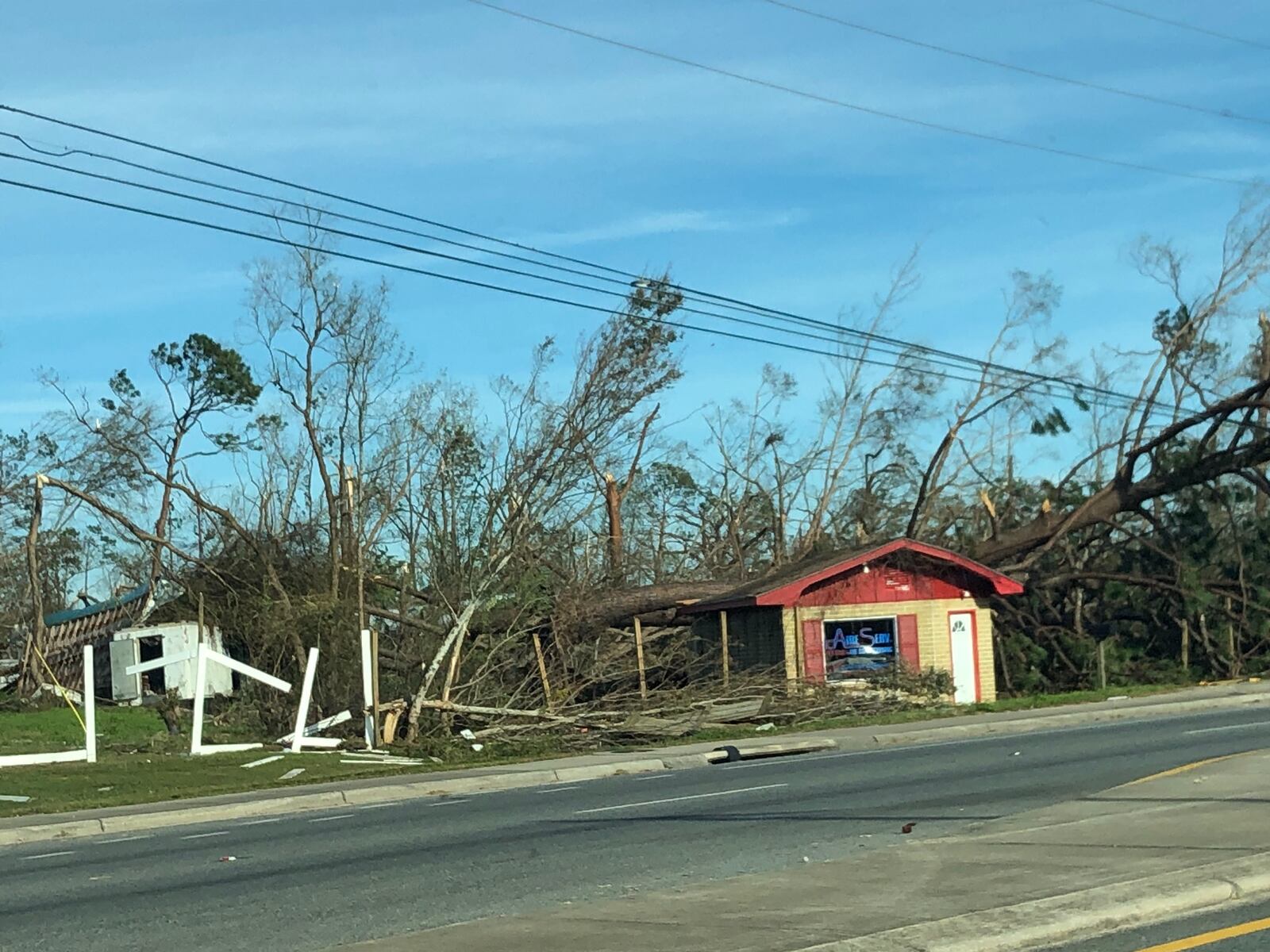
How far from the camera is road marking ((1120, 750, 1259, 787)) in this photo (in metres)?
14.4

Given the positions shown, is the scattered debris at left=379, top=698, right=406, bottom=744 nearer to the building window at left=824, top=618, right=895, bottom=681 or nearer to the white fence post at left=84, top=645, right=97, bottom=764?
the white fence post at left=84, top=645, right=97, bottom=764

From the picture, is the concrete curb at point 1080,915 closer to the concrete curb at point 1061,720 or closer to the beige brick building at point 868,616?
the concrete curb at point 1061,720

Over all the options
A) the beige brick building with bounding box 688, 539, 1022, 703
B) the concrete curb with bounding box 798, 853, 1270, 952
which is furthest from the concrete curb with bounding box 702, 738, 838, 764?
the concrete curb with bounding box 798, 853, 1270, 952

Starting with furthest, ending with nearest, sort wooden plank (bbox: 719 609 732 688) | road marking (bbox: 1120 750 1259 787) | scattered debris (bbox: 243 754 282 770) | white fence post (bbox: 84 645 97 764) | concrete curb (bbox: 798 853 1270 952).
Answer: wooden plank (bbox: 719 609 732 688) → white fence post (bbox: 84 645 97 764) → scattered debris (bbox: 243 754 282 770) → road marking (bbox: 1120 750 1259 787) → concrete curb (bbox: 798 853 1270 952)

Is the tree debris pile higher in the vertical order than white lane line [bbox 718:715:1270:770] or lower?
higher

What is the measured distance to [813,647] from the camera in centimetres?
3234

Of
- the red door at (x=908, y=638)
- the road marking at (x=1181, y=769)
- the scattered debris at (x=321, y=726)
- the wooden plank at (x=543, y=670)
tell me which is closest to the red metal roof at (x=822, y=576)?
the red door at (x=908, y=638)

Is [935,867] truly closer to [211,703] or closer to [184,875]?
[184,875]

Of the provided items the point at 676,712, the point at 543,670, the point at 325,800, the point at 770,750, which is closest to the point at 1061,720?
the point at 770,750

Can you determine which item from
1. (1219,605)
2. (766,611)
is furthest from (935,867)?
(1219,605)

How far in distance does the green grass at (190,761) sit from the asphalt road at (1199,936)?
13.6 m

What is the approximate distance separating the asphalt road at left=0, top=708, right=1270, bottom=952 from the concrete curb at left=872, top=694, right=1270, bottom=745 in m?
4.48

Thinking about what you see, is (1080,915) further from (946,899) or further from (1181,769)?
(1181,769)

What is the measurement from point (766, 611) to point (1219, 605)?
12.9 meters
